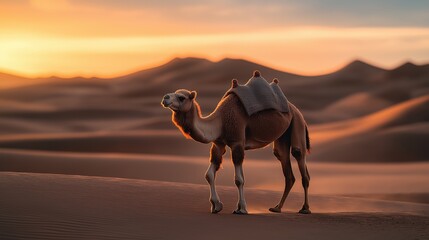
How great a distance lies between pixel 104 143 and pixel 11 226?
3139 centimetres

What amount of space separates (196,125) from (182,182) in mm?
13720

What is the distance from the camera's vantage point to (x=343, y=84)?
99.6 metres

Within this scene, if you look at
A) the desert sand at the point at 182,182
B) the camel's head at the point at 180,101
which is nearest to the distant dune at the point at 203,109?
the desert sand at the point at 182,182

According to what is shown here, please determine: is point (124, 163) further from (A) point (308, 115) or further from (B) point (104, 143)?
(A) point (308, 115)

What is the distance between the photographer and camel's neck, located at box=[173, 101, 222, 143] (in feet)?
33.2

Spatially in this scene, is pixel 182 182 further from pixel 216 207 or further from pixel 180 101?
pixel 180 101

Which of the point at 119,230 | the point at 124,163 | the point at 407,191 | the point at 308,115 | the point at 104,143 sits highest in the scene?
the point at 308,115

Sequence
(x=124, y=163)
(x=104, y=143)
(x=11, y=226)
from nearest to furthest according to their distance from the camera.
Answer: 1. (x=11, y=226)
2. (x=124, y=163)
3. (x=104, y=143)

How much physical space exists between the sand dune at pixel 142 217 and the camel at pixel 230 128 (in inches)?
27.5

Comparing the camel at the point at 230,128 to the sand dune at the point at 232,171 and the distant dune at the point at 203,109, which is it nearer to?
the sand dune at the point at 232,171

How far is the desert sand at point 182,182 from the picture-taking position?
9.55m

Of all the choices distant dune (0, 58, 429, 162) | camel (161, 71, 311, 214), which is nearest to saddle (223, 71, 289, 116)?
camel (161, 71, 311, 214)

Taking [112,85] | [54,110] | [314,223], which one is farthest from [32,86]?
[314,223]

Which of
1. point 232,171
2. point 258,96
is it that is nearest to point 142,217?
point 258,96
